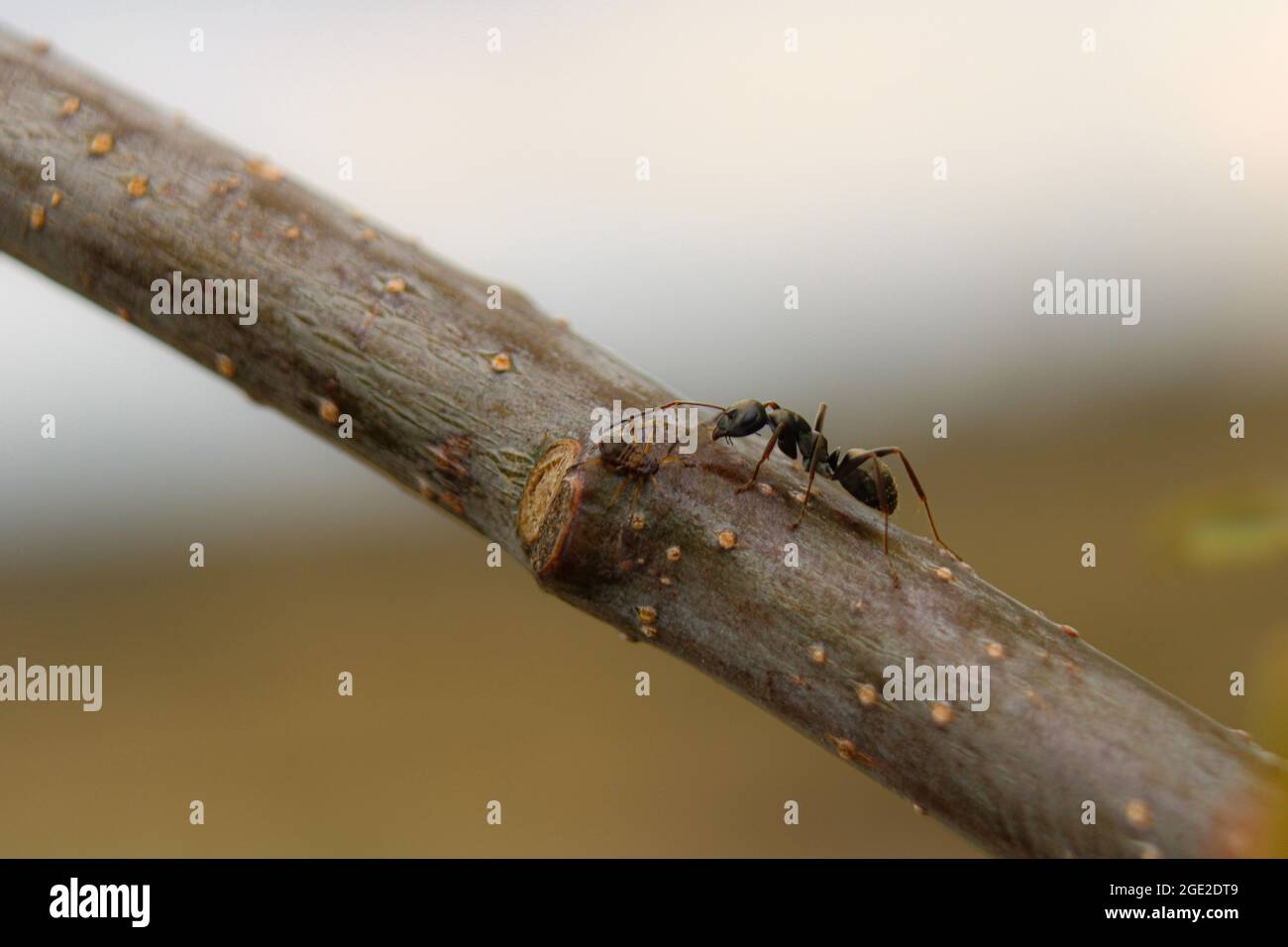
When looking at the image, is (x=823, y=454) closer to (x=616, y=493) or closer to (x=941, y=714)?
(x=616, y=493)

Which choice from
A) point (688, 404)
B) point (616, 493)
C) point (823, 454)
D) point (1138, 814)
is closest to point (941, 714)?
point (1138, 814)

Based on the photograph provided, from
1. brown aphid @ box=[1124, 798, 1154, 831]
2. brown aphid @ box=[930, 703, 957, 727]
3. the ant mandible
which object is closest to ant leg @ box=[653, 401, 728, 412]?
the ant mandible

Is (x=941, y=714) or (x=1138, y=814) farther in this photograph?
(x=941, y=714)

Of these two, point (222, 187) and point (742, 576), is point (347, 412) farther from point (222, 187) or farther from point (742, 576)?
point (742, 576)

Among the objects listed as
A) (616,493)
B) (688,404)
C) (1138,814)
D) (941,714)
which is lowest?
(1138,814)

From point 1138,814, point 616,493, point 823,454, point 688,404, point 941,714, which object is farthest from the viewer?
point 823,454

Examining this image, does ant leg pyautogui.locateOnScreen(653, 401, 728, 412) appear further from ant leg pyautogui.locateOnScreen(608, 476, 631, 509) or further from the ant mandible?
ant leg pyautogui.locateOnScreen(608, 476, 631, 509)

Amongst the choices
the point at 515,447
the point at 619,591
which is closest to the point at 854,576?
the point at 619,591
